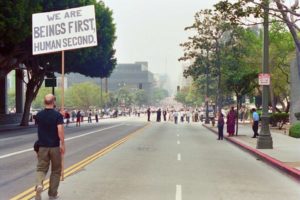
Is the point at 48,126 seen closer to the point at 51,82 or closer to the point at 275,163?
the point at 275,163

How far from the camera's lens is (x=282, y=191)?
12164mm

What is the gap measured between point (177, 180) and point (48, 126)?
478 cm

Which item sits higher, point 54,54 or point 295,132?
point 54,54

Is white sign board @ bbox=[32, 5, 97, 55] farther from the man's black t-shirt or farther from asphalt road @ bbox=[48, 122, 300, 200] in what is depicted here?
the man's black t-shirt

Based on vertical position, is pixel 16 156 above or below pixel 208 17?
below

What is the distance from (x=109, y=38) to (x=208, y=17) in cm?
1152

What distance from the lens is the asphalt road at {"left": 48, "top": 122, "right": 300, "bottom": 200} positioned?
441 inches

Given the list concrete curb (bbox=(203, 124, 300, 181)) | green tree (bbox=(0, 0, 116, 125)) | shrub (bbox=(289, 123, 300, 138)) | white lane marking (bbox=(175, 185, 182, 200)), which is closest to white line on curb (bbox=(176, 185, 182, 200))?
white lane marking (bbox=(175, 185, 182, 200))

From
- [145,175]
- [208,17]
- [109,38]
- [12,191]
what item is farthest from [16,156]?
[208,17]

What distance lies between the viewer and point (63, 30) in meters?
13.3

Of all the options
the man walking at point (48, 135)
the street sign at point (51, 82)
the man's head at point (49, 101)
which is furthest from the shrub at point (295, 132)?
the street sign at point (51, 82)

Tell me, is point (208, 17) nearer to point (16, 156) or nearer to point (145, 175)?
point (16, 156)

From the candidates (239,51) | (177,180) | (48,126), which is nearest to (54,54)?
(239,51)

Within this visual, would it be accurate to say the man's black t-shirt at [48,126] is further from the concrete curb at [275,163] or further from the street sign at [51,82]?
the street sign at [51,82]
